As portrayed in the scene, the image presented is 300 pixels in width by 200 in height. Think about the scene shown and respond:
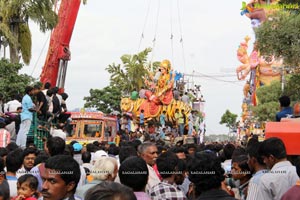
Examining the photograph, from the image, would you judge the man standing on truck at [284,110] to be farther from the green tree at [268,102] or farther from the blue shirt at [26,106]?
the green tree at [268,102]

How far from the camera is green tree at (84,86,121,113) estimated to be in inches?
2576

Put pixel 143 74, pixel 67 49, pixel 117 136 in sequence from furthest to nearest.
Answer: pixel 143 74 < pixel 67 49 < pixel 117 136

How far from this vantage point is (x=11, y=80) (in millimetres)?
21844

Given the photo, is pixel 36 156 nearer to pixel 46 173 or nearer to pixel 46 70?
pixel 46 173

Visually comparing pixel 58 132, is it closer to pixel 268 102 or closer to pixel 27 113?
pixel 27 113

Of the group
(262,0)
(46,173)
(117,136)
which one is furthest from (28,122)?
(262,0)

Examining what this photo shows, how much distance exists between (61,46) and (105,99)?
125ft

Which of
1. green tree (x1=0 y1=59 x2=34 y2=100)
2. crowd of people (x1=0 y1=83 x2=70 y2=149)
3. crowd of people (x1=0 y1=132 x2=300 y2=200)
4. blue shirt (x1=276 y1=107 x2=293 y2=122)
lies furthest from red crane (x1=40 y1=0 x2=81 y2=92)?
crowd of people (x1=0 y1=132 x2=300 y2=200)

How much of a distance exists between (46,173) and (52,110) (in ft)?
35.0

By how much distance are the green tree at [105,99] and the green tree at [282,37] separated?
45798 millimetres

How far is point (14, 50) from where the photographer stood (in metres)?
24.3

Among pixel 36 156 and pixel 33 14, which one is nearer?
pixel 36 156

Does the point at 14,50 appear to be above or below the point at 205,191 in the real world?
above

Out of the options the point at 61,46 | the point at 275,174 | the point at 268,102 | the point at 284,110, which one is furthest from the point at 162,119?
the point at 275,174
